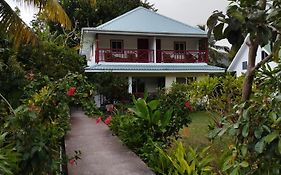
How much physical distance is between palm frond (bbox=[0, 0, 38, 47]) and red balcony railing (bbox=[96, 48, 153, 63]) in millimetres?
11762

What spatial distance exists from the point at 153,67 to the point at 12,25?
13088 mm

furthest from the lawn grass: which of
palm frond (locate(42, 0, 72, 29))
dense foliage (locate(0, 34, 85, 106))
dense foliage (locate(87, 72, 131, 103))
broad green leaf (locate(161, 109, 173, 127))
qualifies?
dense foliage (locate(87, 72, 131, 103))

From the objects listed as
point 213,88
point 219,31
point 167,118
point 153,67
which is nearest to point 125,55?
point 153,67

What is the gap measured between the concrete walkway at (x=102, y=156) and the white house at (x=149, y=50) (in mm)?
11627

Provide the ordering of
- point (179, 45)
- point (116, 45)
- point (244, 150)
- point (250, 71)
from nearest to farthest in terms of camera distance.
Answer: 1. point (244, 150)
2. point (250, 71)
3. point (116, 45)
4. point (179, 45)

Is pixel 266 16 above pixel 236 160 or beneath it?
above

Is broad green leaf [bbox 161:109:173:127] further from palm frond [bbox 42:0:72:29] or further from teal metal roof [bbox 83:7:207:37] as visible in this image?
teal metal roof [bbox 83:7:207:37]

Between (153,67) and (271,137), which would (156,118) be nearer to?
(271,137)

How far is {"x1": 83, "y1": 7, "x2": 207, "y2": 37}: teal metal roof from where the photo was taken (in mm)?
21469

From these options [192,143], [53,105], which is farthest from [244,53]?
[53,105]

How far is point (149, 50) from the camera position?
22.2m

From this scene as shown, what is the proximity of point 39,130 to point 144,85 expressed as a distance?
2055 centimetres

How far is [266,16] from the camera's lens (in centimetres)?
189

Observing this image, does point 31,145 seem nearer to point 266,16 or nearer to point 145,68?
point 266,16
